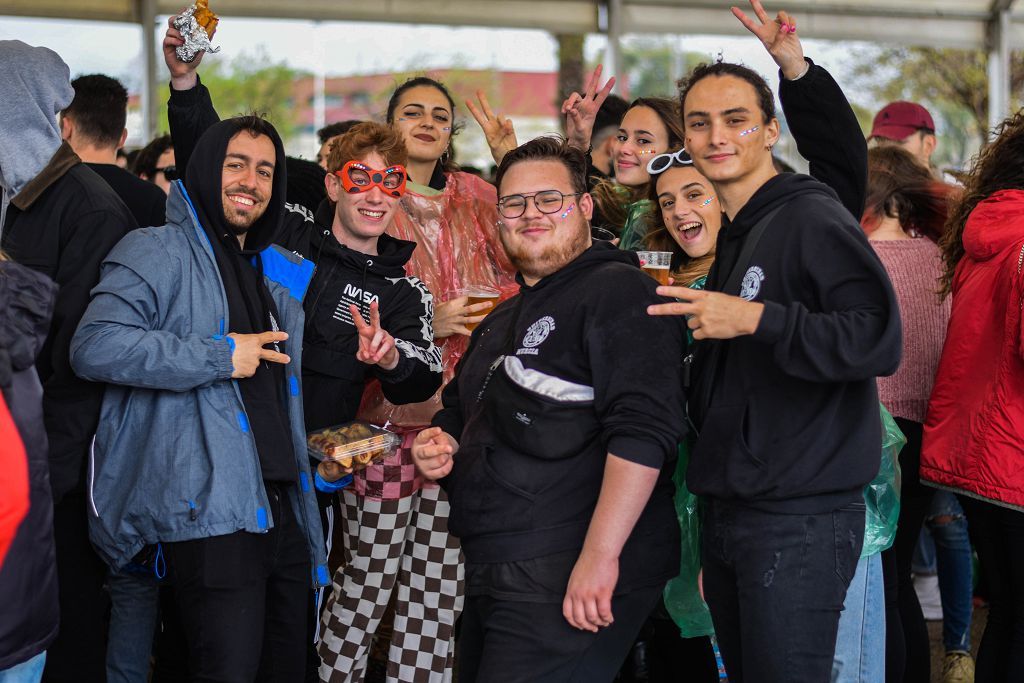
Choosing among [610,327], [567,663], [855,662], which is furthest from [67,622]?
[855,662]

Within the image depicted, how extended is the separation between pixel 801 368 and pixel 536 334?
2.07 feet

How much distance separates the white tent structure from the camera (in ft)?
23.6

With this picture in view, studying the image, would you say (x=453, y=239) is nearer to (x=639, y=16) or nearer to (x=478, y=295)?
(x=478, y=295)

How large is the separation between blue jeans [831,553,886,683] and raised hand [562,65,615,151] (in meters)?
1.76

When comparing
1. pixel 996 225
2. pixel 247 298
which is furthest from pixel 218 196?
pixel 996 225

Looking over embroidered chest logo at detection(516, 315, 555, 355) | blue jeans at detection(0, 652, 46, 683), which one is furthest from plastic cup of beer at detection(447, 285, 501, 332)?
blue jeans at detection(0, 652, 46, 683)

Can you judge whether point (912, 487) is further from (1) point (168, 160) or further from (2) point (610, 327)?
(1) point (168, 160)

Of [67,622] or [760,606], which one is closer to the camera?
[760,606]

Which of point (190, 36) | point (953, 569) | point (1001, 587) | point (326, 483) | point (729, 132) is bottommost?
point (953, 569)

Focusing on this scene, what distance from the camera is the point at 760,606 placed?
2.32m

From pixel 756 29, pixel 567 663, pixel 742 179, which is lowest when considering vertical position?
pixel 567 663

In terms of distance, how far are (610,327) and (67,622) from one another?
Result: 1.79 metres

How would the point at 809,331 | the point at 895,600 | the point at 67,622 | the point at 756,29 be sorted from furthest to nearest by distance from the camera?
the point at 895,600 → the point at 67,622 → the point at 756,29 → the point at 809,331

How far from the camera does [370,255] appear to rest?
3.51 meters
